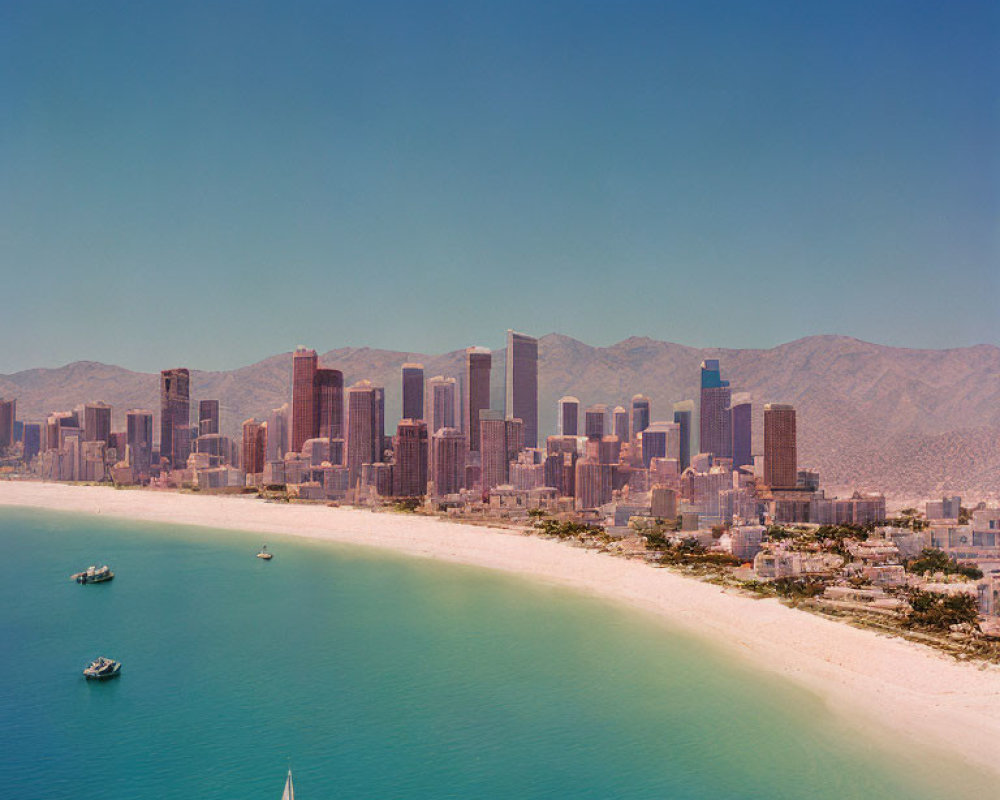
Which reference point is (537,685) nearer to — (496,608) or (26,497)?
(496,608)

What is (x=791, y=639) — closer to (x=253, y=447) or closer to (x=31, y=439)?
(x=253, y=447)

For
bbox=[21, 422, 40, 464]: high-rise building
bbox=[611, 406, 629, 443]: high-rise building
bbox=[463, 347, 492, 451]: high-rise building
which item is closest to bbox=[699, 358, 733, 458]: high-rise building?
bbox=[611, 406, 629, 443]: high-rise building

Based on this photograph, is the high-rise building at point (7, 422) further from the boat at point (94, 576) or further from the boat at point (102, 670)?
the boat at point (102, 670)

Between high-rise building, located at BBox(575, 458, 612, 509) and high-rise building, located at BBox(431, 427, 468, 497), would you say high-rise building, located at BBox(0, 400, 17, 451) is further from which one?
high-rise building, located at BBox(575, 458, 612, 509)

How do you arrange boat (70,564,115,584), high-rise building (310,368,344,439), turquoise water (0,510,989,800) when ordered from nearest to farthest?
turquoise water (0,510,989,800), boat (70,564,115,584), high-rise building (310,368,344,439)

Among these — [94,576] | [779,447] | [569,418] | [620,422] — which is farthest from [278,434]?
[94,576]

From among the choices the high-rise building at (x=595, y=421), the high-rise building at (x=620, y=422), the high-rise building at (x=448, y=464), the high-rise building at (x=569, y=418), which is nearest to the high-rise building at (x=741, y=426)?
the high-rise building at (x=620, y=422)

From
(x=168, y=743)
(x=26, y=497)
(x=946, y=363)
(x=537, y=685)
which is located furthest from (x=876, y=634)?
(x=946, y=363)
